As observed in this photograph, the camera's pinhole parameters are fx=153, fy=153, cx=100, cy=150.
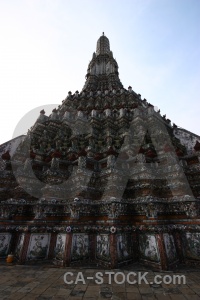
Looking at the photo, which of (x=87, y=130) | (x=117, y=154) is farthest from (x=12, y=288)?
(x=87, y=130)

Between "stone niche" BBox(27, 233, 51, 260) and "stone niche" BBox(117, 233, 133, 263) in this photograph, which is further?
"stone niche" BBox(27, 233, 51, 260)

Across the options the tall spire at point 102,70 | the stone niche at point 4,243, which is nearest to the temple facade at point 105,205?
the stone niche at point 4,243

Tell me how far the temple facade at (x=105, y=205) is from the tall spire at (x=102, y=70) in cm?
1943

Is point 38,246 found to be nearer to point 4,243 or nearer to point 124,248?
point 4,243

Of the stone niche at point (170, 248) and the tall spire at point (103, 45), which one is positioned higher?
the tall spire at point (103, 45)

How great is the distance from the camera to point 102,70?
36312 mm

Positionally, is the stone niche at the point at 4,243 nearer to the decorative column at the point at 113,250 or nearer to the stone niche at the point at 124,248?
the decorative column at the point at 113,250

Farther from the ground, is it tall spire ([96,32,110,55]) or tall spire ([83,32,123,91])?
tall spire ([96,32,110,55])

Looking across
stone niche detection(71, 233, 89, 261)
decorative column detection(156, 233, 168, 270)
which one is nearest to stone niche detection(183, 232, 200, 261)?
decorative column detection(156, 233, 168, 270)

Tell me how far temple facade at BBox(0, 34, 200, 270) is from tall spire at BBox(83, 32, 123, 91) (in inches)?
765

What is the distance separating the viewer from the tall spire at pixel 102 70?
3106 centimetres

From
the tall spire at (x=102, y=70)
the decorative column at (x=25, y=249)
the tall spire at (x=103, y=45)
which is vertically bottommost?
the decorative column at (x=25, y=249)

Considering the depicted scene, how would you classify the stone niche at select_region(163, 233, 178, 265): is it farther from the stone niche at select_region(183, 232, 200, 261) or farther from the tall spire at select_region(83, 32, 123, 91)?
the tall spire at select_region(83, 32, 123, 91)

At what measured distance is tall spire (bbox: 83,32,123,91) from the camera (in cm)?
3106
